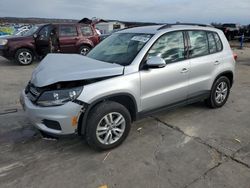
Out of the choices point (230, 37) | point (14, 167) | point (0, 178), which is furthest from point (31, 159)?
point (230, 37)

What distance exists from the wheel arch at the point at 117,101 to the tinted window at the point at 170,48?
0.75m

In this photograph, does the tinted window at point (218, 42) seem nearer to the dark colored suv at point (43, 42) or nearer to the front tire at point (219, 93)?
the front tire at point (219, 93)

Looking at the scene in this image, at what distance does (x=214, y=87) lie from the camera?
4.82 meters

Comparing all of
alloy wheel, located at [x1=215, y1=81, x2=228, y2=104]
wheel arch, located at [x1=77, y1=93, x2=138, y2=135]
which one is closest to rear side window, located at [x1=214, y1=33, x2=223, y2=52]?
alloy wheel, located at [x1=215, y1=81, x2=228, y2=104]

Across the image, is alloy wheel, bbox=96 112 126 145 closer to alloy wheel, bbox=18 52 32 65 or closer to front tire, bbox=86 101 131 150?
front tire, bbox=86 101 131 150

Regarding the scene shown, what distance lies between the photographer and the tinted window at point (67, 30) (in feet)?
Answer: 35.4

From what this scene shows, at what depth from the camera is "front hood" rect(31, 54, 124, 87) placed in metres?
3.17

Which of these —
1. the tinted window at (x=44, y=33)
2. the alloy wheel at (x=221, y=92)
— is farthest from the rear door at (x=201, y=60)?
the tinted window at (x=44, y=33)

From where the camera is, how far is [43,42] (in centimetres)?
1062

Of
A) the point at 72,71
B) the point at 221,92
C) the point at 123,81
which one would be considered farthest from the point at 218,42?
the point at 72,71

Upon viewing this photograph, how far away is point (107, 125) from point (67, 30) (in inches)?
334

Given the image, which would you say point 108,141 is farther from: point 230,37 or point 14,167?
point 230,37

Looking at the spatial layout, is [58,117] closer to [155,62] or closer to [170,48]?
[155,62]

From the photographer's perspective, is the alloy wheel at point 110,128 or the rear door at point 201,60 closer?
the alloy wheel at point 110,128
